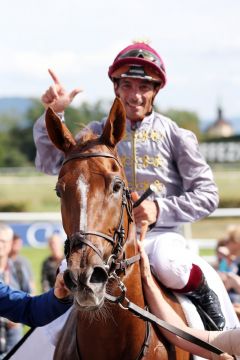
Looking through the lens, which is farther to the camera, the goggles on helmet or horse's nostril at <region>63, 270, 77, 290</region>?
the goggles on helmet

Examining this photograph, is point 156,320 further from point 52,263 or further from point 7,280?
point 52,263

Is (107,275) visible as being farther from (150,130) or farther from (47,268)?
(47,268)

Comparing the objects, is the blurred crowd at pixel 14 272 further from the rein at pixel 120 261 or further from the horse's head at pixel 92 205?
the horse's head at pixel 92 205

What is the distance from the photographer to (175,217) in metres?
5.01

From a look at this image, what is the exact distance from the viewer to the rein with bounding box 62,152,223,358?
3.86 meters

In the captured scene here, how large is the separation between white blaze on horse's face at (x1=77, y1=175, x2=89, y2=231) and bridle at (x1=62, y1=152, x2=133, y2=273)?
4cm

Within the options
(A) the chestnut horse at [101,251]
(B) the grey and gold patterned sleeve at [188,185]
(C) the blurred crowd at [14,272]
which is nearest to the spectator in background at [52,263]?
(C) the blurred crowd at [14,272]

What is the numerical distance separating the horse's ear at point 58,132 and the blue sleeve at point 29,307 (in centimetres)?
84

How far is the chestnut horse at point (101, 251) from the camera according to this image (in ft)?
12.5

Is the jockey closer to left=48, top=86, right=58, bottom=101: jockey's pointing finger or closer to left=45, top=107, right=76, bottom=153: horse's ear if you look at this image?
left=48, top=86, right=58, bottom=101: jockey's pointing finger

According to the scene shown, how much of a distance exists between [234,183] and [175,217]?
3664 centimetres

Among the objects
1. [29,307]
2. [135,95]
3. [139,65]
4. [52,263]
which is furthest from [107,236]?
[52,263]

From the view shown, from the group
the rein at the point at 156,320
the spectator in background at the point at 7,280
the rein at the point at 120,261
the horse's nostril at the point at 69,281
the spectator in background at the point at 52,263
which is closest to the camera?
the horse's nostril at the point at 69,281

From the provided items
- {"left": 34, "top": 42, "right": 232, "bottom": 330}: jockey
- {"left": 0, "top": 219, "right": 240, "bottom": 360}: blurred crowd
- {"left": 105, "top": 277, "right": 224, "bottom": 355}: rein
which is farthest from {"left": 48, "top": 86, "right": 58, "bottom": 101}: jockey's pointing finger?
{"left": 0, "top": 219, "right": 240, "bottom": 360}: blurred crowd
